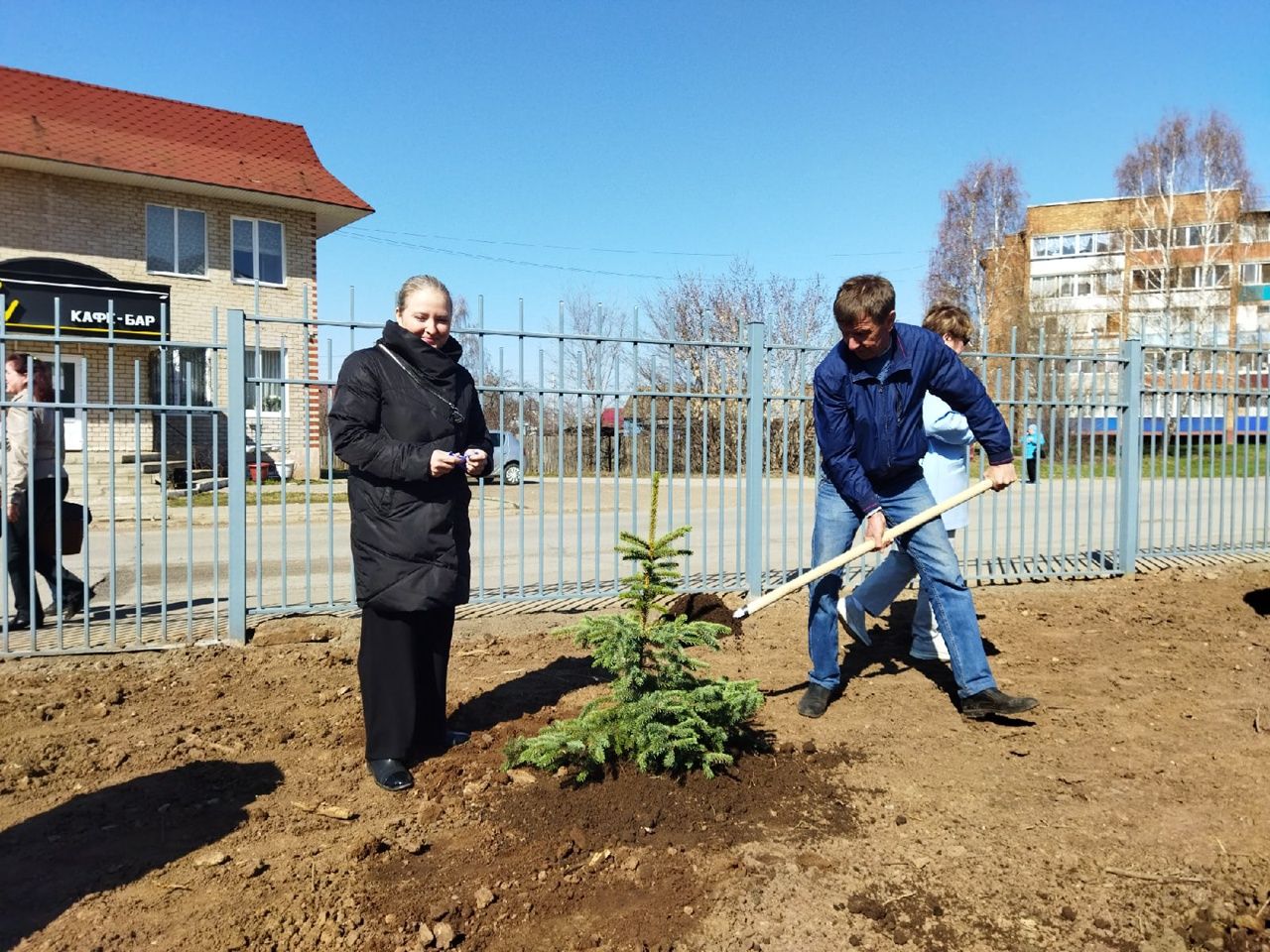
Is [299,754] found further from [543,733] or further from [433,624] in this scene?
[543,733]

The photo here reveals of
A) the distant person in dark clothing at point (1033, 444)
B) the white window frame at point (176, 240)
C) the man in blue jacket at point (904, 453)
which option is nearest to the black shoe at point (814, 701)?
the man in blue jacket at point (904, 453)

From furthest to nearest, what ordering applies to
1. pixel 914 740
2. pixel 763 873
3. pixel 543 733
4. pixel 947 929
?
pixel 914 740, pixel 543 733, pixel 763 873, pixel 947 929

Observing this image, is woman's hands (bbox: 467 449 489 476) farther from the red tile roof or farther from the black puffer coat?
the red tile roof

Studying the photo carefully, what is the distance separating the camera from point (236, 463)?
16.9 feet

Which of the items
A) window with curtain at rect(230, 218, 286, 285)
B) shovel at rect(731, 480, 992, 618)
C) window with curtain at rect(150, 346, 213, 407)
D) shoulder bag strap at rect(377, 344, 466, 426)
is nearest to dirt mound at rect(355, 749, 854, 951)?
shovel at rect(731, 480, 992, 618)

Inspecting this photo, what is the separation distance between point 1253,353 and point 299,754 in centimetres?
810

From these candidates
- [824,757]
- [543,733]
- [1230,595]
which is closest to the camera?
[543,733]

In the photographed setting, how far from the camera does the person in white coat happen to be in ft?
15.1

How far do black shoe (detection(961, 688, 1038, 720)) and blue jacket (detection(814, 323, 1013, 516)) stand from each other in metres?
0.91

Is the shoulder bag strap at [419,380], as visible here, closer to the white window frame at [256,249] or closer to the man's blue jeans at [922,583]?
the man's blue jeans at [922,583]

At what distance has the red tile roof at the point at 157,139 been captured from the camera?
1966cm

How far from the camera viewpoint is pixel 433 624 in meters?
3.62

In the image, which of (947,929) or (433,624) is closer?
(947,929)

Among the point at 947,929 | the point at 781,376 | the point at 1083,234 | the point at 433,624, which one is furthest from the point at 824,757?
the point at 1083,234
